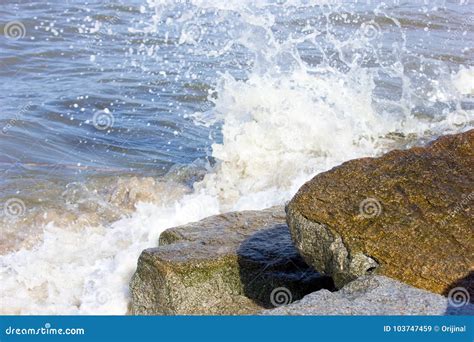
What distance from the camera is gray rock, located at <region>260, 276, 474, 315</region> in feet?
10.7

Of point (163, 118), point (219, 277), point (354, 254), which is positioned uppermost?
point (354, 254)

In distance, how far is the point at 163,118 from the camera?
9.30 meters

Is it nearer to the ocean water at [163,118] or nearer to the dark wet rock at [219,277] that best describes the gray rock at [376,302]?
the dark wet rock at [219,277]

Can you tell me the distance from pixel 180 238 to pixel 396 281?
1836mm

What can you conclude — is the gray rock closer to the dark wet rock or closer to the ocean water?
the dark wet rock

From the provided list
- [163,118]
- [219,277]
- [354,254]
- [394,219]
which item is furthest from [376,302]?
[163,118]

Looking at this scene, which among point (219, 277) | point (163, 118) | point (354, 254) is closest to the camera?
point (354, 254)

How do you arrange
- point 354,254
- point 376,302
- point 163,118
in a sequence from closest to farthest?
point 376,302
point 354,254
point 163,118

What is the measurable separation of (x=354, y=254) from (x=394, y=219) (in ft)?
0.88

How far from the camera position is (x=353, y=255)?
3.87 metres

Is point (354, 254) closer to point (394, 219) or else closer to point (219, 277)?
point (394, 219)

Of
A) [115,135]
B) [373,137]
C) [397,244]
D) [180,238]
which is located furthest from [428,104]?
[397,244]
